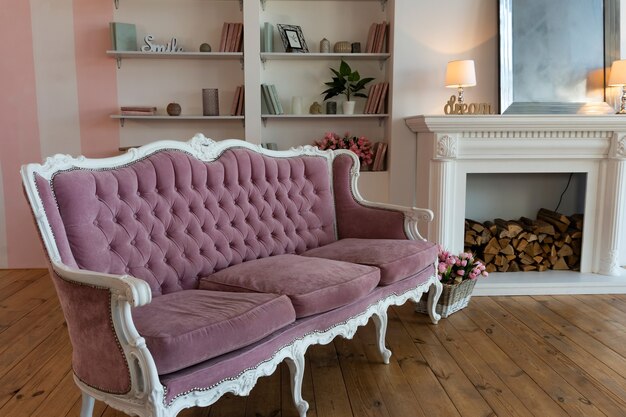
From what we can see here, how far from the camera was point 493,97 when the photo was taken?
3.83 metres

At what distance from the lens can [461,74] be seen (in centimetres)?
352

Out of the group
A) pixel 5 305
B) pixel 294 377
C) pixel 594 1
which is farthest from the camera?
pixel 594 1

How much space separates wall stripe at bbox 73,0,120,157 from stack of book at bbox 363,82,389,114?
75.9 inches

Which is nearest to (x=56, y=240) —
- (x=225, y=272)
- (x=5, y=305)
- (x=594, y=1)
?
(x=225, y=272)

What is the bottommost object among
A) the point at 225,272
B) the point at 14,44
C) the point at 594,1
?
the point at 225,272

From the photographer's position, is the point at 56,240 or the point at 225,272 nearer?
the point at 56,240

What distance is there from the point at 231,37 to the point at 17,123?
5.66ft

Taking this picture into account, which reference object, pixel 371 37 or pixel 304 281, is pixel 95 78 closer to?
pixel 371 37

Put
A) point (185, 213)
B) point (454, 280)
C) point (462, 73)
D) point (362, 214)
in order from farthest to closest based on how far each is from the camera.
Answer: point (462, 73), point (454, 280), point (362, 214), point (185, 213)

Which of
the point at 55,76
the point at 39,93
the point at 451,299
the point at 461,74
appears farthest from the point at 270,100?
the point at 451,299

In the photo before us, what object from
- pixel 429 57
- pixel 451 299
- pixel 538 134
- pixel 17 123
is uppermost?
pixel 429 57

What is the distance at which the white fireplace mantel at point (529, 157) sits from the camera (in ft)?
11.1

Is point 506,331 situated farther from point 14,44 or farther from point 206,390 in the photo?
point 14,44

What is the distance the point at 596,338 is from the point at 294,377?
1767mm
